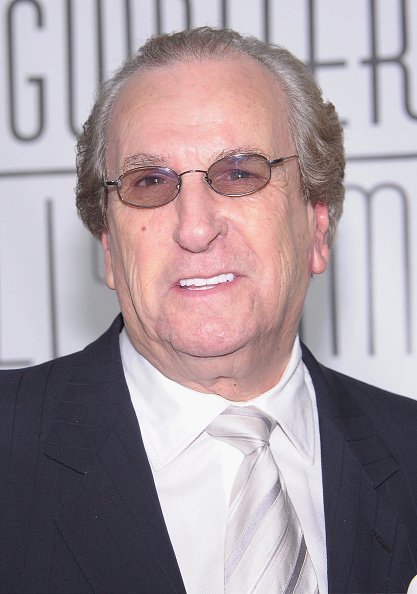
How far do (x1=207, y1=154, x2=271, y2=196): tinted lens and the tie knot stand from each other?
0.45m

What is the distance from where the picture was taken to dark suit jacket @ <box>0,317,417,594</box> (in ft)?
5.52

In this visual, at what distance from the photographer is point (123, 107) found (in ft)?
6.63

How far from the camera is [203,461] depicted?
6.21ft

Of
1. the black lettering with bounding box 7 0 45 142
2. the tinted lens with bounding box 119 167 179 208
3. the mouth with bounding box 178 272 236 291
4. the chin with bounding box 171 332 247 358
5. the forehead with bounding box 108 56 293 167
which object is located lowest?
the chin with bounding box 171 332 247 358

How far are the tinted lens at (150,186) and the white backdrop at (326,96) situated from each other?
1009 mm

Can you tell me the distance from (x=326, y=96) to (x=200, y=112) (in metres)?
1.09

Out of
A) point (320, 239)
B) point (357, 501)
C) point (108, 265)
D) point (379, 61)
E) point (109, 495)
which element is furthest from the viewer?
point (379, 61)

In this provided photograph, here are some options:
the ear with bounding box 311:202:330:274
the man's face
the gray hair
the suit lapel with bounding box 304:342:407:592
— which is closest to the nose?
the man's face

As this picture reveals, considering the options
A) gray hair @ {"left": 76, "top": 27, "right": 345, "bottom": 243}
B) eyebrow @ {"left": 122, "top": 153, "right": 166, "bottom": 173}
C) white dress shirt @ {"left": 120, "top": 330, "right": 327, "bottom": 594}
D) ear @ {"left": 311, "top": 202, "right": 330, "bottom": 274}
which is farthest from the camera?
ear @ {"left": 311, "top": 202, "right": 330, "bottom": 274}

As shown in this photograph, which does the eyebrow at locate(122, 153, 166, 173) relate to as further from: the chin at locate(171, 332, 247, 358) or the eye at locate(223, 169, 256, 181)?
the chin at locate(171, 332, 247, 358)

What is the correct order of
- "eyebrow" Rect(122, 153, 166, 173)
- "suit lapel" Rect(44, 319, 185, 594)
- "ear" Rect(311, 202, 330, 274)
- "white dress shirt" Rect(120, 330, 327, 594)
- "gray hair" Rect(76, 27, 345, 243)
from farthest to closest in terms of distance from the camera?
1. "ear" Rect(311, 202, 330, 274)
2. "gray hair" Rect(76, 27, 345, 243)
3. "eyebrow" Rect(122, 153, 166, 173)
4. "white dress shirt" Rect(120, 330, 327, 594)
5. "suit lapel" Rect(44, 319, 185, 594)

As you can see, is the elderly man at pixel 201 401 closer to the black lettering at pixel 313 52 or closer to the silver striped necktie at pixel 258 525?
the silver striped necktie at pixel 258 525

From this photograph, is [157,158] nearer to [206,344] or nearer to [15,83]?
[206,344]

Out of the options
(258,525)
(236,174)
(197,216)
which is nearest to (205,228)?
(197,216)
